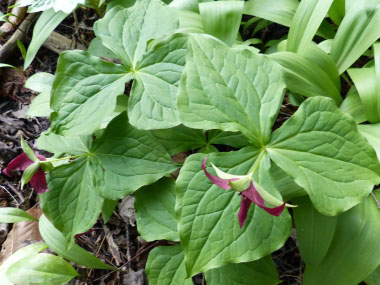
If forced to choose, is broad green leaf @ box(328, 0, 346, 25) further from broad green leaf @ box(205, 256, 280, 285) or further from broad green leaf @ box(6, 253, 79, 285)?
broad green leaf @ box(6, 253, 79, 285)

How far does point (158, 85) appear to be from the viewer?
3.91 feet

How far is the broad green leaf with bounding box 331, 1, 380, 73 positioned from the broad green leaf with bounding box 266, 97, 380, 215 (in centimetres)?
53

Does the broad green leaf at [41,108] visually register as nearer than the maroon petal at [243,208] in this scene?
No

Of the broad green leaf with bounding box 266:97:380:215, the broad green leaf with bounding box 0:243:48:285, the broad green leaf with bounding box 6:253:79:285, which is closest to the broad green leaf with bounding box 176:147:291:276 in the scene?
the broad green leaf with bounding box 266:97:380:215

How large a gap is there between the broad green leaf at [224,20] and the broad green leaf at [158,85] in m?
0.38

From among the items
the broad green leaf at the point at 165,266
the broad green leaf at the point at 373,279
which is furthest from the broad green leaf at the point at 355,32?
the broad green leaf at the point at 165,266

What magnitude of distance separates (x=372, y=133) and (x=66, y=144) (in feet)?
3.69

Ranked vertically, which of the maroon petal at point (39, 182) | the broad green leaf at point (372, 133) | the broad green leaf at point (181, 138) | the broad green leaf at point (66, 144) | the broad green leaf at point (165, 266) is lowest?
the broad green leaf at point (165, 266)

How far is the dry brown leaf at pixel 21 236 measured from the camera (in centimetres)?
171

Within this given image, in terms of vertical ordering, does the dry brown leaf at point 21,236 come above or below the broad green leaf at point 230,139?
below

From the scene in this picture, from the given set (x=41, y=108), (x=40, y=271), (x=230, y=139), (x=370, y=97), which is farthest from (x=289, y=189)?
(x=41, y=108)

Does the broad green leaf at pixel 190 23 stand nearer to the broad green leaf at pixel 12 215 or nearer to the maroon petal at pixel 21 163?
the maroon petal at pixel 21 163

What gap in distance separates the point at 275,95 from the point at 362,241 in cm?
56

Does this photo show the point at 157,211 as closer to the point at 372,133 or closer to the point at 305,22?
the point at 372,133
